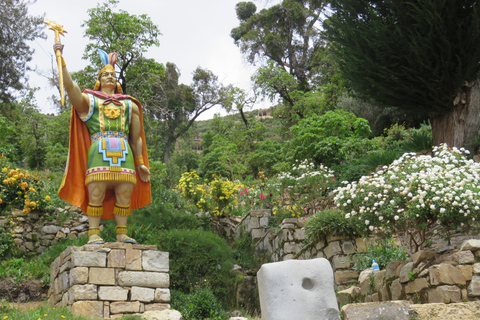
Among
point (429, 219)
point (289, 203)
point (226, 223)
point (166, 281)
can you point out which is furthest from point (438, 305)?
point (226, 223)

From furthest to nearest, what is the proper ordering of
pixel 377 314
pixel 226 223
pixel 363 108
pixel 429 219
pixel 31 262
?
pixel 363 108, pixel 226 223, pixel 31 262, pixel 429 219, pixel 377 314

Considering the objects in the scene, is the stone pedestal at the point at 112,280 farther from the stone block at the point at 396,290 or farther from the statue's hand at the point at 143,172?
the stone block at the point at 396,290

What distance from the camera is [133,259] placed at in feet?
22.1

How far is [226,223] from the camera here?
40.5ft

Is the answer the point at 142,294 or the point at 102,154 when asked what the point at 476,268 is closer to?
the point at 142,294

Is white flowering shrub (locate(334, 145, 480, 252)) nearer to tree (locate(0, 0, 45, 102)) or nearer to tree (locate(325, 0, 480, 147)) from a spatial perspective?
tree (locate(325, 0, 480, 147))

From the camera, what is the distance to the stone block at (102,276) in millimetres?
6398

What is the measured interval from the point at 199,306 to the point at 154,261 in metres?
1.19

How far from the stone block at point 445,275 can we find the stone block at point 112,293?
13.0ft

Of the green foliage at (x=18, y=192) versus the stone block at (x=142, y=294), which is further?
the green foliage at (x=18, y=192)

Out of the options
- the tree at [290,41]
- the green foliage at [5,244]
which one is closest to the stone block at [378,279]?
the green foliage at [5,244]

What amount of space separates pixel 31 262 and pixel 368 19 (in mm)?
9166

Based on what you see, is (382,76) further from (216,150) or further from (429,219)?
(216,150)

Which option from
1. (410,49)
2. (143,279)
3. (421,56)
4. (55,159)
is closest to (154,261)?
(143,279)
